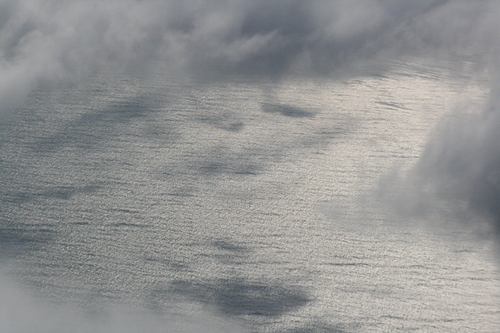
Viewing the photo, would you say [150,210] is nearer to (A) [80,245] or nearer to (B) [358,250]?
(A) [80,245]

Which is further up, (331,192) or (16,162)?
Result: (16,162)

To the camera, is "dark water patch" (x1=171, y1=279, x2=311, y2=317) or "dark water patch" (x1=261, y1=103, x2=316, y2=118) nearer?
"dark water patch" (x1=171, y1=279, x2=311, y2=317)

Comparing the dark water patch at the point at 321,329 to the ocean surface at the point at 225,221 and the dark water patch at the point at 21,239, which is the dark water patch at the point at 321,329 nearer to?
the ocean surface at the point at 225,221

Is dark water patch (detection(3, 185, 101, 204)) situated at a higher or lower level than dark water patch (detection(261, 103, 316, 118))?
lower

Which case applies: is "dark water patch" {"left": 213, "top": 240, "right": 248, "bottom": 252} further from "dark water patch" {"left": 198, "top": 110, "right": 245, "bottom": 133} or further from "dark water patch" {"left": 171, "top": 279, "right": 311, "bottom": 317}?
"dark water patch" {"left": 198, "top": 110, "right": 245, "bottom": 133}

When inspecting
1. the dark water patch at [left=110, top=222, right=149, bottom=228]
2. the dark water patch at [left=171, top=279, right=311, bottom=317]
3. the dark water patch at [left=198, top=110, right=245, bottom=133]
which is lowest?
the dark water patch at [left=171, top=279, right=311, bottom=317]

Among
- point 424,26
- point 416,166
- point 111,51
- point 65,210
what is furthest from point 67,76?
point 424,26

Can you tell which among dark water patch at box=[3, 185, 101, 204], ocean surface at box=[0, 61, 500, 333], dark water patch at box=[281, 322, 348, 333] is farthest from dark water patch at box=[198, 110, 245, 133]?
dark water patch at box=[281, 322, 348, 333]

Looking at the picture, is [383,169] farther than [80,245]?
Yes
